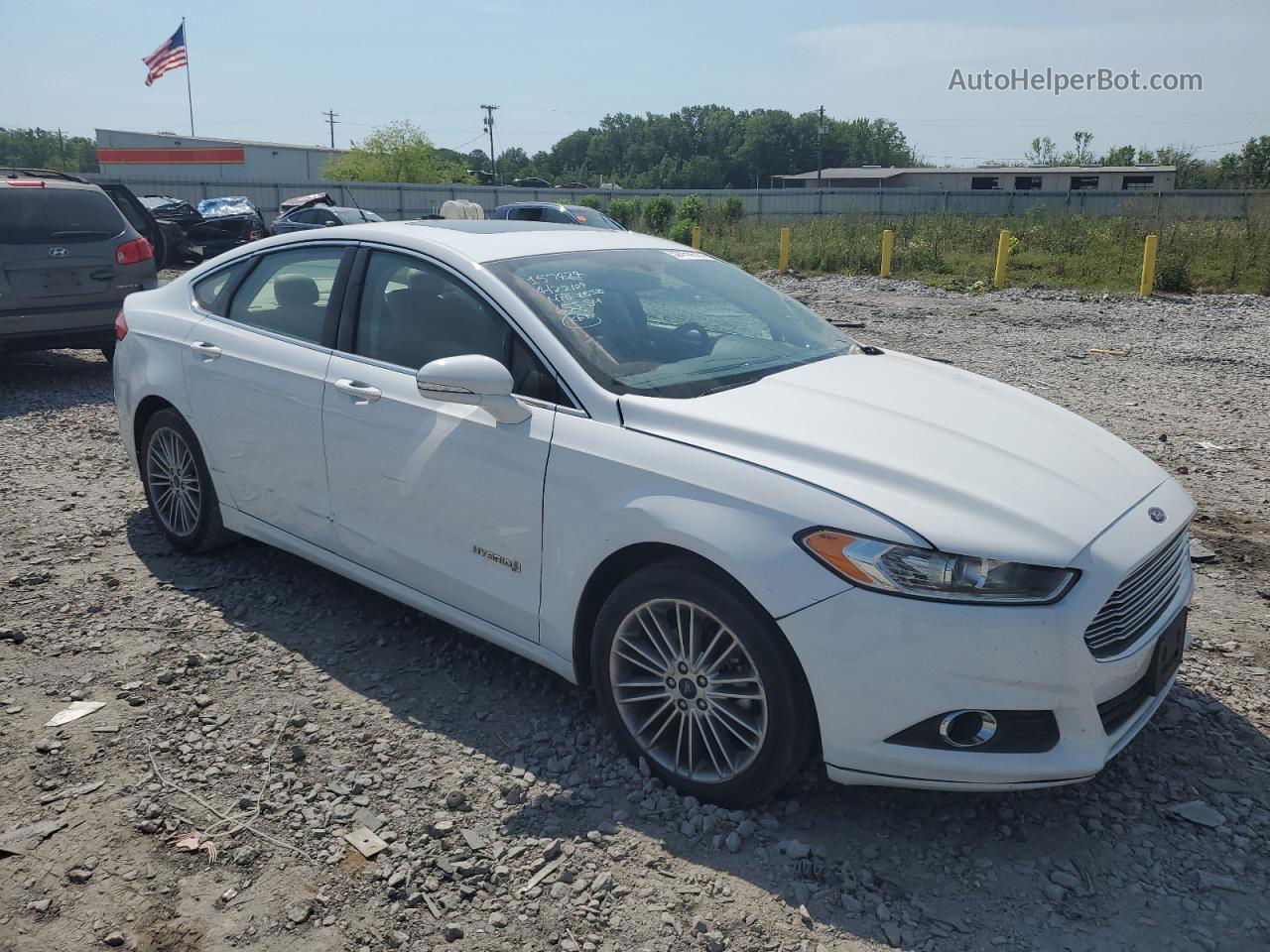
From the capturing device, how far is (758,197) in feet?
138

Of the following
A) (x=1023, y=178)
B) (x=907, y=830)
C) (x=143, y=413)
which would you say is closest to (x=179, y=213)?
(x=143, y=413)

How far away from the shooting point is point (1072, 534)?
272cm

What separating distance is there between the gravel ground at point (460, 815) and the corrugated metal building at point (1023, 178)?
59726mm

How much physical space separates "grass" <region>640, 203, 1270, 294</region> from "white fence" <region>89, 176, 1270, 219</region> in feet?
16.5

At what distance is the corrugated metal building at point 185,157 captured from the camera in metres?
66.6

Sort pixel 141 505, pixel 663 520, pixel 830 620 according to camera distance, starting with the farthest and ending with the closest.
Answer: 1. pixel 141 505
2. pixel 663 520
3. pixel 830 620

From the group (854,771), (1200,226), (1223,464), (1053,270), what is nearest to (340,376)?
(854,771)

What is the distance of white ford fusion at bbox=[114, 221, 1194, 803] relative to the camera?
2.63 meters

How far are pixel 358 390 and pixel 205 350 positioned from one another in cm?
122

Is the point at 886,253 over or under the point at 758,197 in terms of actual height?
under

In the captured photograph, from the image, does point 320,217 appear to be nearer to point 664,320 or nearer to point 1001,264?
point 1001,264

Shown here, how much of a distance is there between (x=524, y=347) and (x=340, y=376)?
0.95 m

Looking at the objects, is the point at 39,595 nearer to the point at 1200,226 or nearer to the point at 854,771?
the point at 854,771

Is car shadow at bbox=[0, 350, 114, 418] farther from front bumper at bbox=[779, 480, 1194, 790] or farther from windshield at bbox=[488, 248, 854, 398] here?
front bumper at bbox=[779, 480, 1194, 790]
